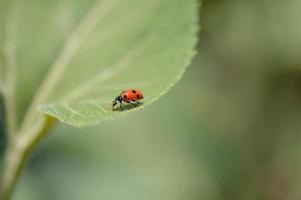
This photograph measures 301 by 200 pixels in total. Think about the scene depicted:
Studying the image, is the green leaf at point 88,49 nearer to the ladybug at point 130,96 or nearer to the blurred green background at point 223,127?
the ladybug at point 130,96

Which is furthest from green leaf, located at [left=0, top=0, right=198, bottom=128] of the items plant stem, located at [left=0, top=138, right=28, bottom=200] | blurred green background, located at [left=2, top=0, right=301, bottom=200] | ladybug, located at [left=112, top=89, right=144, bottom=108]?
blurred green background, located at [left=2, top=0, right=301, bottom=200]

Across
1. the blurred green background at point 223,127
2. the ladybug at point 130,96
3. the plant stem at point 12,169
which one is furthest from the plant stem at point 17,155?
the blurred green background at point 223,127

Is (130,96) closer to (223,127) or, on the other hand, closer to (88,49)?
(88,49)

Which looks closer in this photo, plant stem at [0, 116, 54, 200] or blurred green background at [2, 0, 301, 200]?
plant stem at [0, 116, 54, 200]

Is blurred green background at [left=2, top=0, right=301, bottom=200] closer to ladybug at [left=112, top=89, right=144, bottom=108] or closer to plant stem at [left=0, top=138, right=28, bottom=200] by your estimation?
plant stem at [left=0, top=138, right=28, bottom=200]

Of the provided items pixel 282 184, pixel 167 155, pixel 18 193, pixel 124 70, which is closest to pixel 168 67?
pixel 124 70
